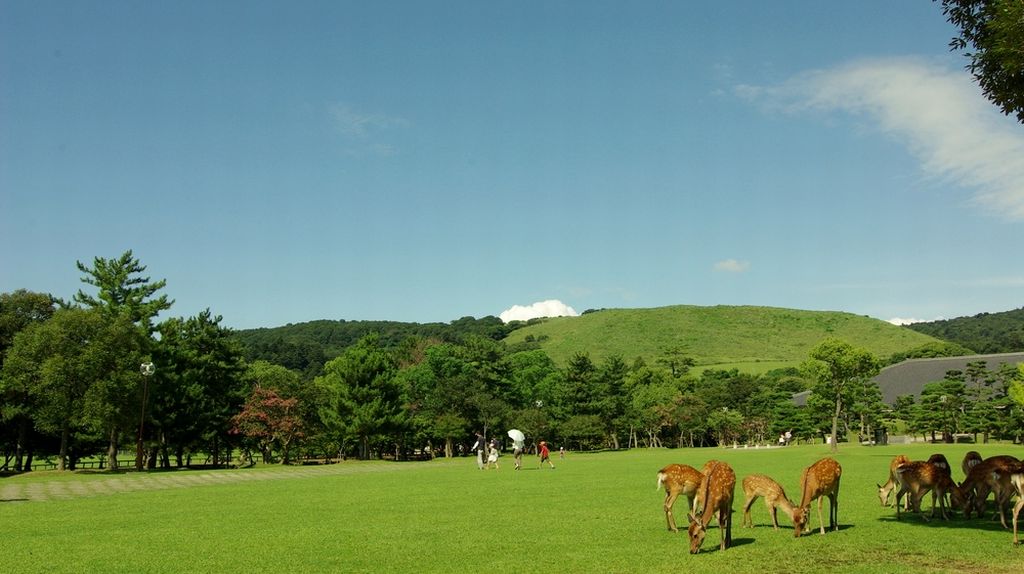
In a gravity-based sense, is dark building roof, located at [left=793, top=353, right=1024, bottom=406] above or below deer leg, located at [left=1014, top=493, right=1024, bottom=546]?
above

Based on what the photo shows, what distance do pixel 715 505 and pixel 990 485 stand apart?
640 centimetres

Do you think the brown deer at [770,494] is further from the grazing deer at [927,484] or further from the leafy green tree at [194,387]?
the leafy green tree at [194,387]

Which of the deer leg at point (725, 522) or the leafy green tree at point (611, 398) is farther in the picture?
the leafy green tree at point (611, 398)

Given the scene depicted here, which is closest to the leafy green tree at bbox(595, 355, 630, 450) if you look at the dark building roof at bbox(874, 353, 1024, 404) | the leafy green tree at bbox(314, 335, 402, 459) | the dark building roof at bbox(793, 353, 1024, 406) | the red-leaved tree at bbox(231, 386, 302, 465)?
the leafy green tree at bbox(314, 335, 402, 459)

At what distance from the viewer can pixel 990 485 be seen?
571 inches

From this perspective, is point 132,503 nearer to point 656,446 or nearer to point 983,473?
point 983,473

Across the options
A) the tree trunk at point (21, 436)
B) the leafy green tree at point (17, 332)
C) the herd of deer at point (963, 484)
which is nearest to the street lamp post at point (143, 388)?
the leafy green tree at point (17, 332)

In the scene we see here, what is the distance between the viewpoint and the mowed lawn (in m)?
11.7

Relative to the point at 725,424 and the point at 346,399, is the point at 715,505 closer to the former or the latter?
the point at 346,399

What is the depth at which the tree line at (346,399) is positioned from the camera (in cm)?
4747

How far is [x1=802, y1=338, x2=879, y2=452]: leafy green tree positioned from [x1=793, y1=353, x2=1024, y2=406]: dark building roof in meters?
35.3

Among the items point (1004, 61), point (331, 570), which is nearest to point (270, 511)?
point (331, 570)

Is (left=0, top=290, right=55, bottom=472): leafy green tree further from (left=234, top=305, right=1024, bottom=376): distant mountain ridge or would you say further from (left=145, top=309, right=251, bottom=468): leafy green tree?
(left=234, top=305, right=1024, bottom=376): distant mountain ridge

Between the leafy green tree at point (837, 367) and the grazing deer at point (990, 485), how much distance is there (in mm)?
36753
